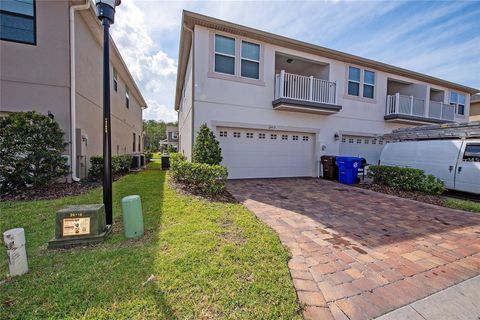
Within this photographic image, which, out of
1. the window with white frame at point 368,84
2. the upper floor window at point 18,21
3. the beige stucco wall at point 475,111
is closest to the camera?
the upper floor window at point 18,21

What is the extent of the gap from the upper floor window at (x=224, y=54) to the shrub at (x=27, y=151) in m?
6.05

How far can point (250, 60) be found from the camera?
9.35m

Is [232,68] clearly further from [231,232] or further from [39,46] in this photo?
[231,232]

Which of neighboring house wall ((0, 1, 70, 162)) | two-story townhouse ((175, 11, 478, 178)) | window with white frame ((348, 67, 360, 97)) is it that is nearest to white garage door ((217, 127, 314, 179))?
two-story townhouse ((175, 11, 478, 178))

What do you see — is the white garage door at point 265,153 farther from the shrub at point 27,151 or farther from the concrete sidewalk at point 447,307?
the concrete sidewalk at point 447,307

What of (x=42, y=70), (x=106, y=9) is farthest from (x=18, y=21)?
(x=106, y=9)

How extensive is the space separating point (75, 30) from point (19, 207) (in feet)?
20.1

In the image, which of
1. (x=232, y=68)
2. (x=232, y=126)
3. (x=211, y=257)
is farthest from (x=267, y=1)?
(x=211, y=257)

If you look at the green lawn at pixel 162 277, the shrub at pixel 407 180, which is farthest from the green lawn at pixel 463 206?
the green lawn at pixel 162 277

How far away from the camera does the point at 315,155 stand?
11.2m

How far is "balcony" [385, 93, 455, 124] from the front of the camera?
1223 cm

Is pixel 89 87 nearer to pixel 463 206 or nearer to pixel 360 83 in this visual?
pixel 360 83

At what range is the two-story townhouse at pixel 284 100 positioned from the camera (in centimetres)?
879

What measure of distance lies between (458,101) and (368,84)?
28.0 feet
